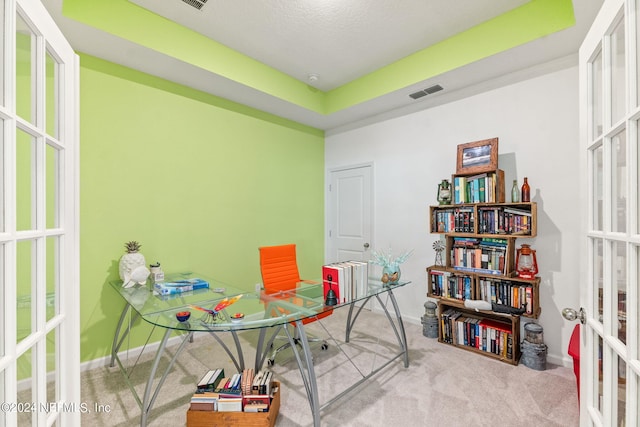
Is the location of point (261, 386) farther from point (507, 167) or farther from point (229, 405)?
point (507, 167)

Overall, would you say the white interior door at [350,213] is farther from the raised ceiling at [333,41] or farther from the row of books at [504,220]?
the row of books at [504,220]

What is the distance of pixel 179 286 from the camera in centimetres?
234

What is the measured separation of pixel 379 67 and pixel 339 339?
3.16 metres

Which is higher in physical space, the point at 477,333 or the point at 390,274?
the point at 390,274

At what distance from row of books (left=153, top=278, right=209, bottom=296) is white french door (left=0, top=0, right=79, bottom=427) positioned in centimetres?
110

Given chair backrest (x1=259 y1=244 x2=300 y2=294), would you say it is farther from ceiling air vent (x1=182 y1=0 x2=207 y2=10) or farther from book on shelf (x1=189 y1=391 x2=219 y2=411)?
ceiling air vent (x1=182 y1=0 x2=207 y2=10)

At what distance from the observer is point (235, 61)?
9.70ft

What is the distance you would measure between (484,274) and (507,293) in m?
0.24

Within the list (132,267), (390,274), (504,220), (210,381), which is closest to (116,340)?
(132,267)

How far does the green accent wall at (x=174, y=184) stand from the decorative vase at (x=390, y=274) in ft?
6.13

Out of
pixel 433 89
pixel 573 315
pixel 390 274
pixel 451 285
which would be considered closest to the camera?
pixel 573 315

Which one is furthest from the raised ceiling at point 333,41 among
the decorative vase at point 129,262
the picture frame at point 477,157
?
the decorative vase at point 129,262

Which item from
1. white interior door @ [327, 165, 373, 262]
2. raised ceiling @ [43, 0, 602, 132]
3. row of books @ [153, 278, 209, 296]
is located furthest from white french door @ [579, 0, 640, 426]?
white interior door @ [327, 165, 373, 262]

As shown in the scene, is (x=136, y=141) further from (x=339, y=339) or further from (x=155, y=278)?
(x=339, y=339)
